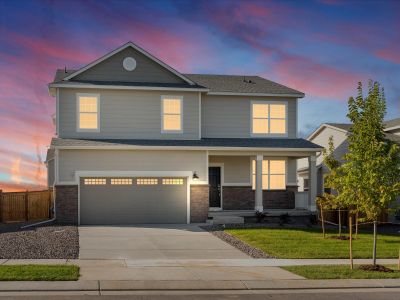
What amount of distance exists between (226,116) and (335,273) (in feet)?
56.3

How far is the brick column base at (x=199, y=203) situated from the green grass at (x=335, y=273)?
12833 mm

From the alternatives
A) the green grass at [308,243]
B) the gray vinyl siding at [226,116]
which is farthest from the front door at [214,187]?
the green grass at [308,243]

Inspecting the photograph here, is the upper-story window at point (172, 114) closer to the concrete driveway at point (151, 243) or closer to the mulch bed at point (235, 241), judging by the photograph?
the concrete driveway at point (151, 243)

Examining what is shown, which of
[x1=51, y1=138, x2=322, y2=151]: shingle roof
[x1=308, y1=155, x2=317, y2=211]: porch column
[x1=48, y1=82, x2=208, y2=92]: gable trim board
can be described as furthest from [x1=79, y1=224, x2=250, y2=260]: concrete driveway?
[x1=308, y1=155, x2=317, y2=211]: porch column

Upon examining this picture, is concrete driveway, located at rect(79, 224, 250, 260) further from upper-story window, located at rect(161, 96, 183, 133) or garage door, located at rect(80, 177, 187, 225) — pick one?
upper-story window, located at rect(161, 96, 183, 133)

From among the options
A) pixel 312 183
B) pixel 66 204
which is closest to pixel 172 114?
pixel 66 204

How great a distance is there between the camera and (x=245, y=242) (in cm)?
2188

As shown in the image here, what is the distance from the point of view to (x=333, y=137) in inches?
1501

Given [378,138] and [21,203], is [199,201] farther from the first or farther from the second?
[378,138]

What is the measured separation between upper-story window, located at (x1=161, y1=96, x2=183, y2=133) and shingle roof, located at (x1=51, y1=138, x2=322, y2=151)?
33.5 inches

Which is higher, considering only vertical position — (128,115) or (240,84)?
(240,84)

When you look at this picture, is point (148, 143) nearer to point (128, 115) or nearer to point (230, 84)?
point (128, 115)

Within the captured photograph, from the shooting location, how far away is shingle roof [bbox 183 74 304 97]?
3189 cm

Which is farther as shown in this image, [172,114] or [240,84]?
[240,84]
